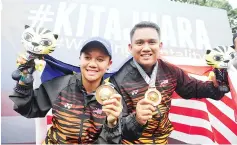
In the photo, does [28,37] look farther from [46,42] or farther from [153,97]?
[153,97]

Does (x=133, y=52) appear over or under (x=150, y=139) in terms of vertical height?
over

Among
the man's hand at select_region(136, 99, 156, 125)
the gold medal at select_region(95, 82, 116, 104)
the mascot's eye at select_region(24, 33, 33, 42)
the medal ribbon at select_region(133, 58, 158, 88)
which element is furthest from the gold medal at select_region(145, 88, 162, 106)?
the mascot's eye at select_region(24, 33, 33, 42)

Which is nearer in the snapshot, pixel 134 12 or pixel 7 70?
pixel 7 70

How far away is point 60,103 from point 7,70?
1.85 metres

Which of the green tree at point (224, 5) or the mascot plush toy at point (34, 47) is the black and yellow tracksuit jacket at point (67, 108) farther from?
the green tree at point (224, 5)

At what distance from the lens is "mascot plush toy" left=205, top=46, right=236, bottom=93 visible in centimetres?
260

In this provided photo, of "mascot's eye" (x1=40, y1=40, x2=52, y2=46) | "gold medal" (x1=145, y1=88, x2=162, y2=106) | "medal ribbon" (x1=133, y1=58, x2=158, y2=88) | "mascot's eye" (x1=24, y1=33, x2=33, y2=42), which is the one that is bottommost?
"gold medal" (x1=145, y1=88, x2=162, y2=106)

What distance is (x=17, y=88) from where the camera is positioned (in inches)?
84.0

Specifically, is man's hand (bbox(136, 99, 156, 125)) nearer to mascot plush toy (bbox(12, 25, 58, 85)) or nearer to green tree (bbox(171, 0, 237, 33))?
mascot plush toy (bbox(12, 25, 58, 85))

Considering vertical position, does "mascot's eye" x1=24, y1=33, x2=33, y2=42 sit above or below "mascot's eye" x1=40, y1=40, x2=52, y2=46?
above

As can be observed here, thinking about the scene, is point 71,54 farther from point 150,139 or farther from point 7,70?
point 150,139

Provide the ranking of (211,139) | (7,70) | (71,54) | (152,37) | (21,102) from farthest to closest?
(71,54)
(7,70)
(211,139)
(152,37)
(21,102)

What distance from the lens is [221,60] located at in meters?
2.60

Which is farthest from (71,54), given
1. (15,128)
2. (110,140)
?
(110,140)
